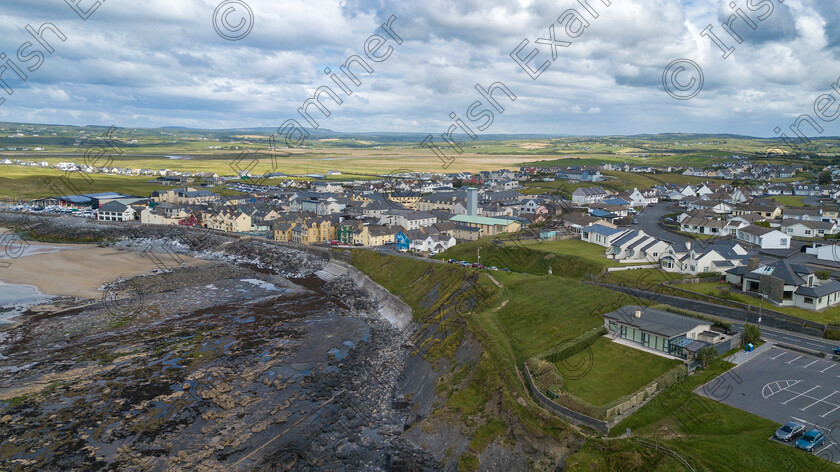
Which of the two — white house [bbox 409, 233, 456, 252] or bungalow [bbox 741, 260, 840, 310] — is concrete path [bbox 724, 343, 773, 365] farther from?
white house [bbox 409, 233, 456, 252]

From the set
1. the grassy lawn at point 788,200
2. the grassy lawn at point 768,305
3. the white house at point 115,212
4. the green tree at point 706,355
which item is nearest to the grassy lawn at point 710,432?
the green tree at point 706,355

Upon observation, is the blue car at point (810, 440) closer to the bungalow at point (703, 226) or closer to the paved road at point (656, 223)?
the paved road at point (656, 223)

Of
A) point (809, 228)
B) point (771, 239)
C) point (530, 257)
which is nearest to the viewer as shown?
point (771, 239)

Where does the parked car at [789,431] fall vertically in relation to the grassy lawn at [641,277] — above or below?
below

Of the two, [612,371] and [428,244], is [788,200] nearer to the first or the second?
[428,244]

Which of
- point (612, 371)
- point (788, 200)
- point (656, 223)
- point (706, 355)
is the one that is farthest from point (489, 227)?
point (788, 200)
